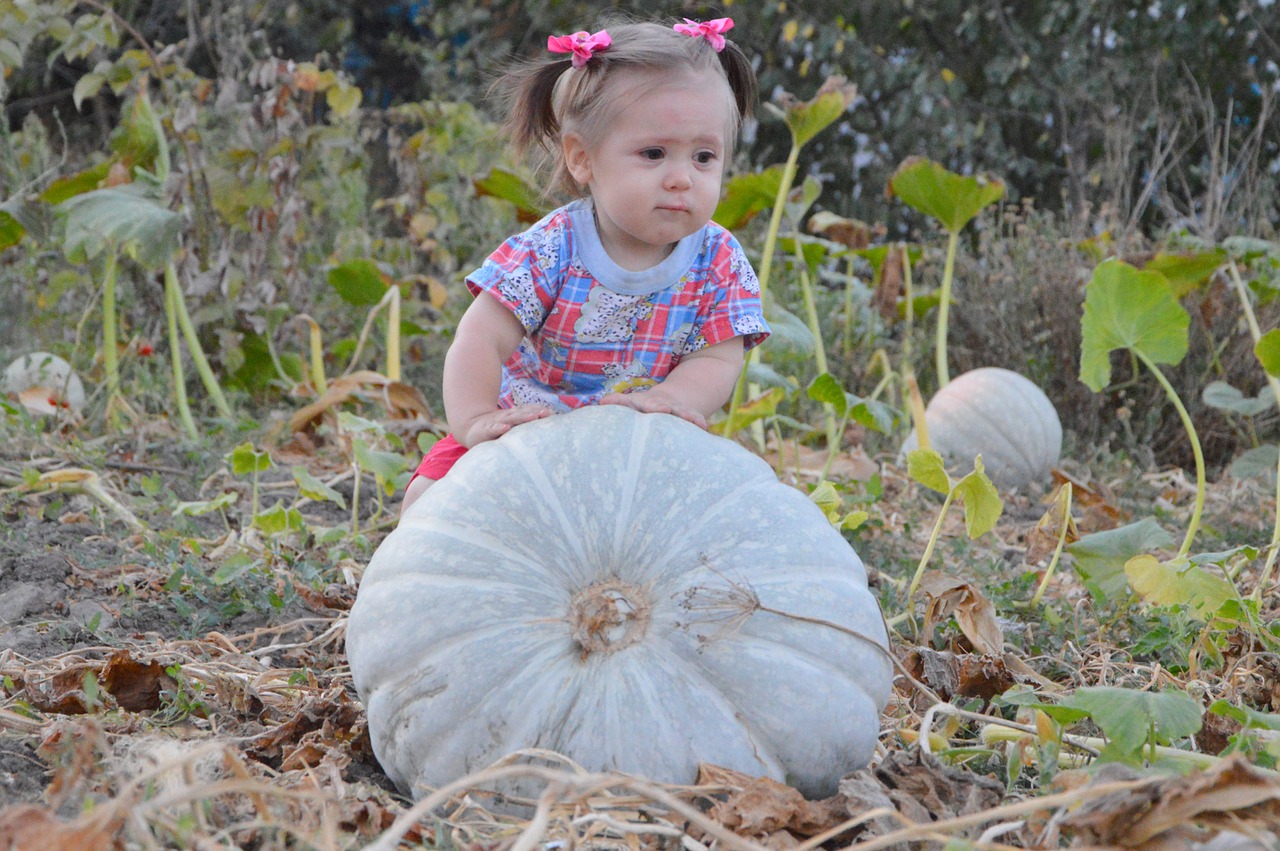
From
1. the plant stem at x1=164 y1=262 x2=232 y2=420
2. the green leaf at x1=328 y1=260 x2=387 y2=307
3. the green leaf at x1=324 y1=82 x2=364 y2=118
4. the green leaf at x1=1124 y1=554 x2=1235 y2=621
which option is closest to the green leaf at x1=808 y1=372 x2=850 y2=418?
the green leaf at x1=1124 y1=554 x2=1235 y2=621

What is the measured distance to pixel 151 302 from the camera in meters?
4.59

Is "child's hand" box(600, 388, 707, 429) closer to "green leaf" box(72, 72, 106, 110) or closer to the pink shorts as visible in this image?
the pink shorts

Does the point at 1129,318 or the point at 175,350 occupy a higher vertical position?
the point at 1129,318

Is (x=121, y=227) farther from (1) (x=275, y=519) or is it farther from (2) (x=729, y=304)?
(2) (x=729, y=304)

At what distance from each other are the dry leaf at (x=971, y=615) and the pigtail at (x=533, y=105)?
107cm

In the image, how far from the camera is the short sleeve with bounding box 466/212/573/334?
2092 mm

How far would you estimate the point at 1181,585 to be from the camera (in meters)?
2.17

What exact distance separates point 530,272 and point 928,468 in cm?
83

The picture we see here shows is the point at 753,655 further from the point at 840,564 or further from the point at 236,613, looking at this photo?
the point at 236,613

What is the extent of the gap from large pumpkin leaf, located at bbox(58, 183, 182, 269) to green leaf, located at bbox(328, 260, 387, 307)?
61cm

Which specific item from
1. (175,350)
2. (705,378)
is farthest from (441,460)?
(175,350)

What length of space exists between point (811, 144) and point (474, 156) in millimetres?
3226

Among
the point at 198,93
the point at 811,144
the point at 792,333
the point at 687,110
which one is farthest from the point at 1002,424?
the point at 811,144

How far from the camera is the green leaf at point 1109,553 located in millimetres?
2350
